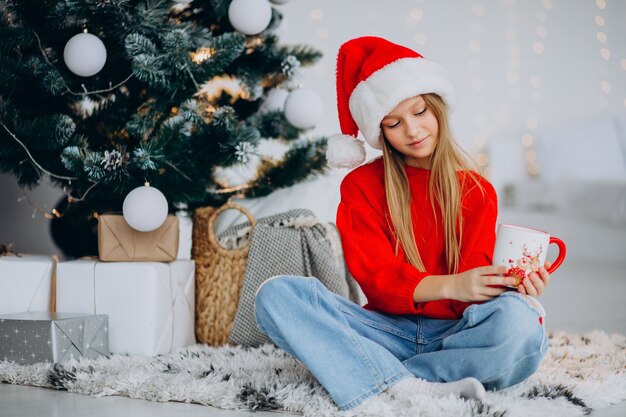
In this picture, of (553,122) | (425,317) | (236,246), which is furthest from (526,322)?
(553,122)

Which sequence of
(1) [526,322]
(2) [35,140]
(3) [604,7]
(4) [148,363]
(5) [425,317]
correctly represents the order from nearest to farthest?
1. (1) [526,322]
2. (5) [425,317]
3. (4) [148,363]
4. (2) [35,140]
5. (3) [604,7]

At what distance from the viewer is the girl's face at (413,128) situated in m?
1.30

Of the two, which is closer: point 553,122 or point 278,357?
point 278,357

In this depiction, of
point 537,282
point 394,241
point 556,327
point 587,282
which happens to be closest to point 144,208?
point 394,241

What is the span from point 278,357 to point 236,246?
0.40 metres

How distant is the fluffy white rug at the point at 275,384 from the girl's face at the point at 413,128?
0.45 meters

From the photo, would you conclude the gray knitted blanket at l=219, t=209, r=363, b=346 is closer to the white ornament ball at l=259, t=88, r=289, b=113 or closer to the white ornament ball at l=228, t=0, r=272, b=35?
the white ornament ball at l=259, t=88, r=289, b=113

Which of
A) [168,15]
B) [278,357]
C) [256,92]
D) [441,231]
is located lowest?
[278,357]

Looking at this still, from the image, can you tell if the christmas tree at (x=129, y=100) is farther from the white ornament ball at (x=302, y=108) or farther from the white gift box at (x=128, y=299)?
the white gift box at (x=128, y=299)

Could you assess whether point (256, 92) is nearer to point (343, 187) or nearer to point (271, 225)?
point (271, 225)

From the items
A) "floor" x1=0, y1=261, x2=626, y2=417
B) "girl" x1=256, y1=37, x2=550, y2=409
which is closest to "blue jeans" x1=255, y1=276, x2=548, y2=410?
"girl" x1=256, y1=37, x2=550, y2=409

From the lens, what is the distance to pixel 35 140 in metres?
1.65

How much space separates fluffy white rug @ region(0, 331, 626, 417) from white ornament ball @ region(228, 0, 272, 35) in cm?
78

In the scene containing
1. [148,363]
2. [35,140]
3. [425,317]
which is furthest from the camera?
[35,140]
